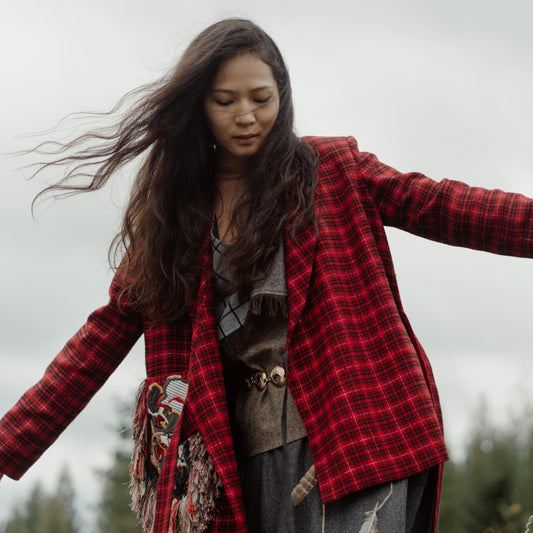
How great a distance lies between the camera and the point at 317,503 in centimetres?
240

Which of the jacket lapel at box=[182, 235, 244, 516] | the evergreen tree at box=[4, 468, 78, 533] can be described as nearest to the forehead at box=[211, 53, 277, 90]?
the jacket lapel at box=[182, 235, 244, 516]

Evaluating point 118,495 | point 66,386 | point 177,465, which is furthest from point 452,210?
point 118,495

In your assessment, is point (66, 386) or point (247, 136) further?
point (66, 386)

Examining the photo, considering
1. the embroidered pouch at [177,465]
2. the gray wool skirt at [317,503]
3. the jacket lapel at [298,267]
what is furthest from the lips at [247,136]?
the gray wool skirt at [317,503]

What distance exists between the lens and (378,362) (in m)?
2.40

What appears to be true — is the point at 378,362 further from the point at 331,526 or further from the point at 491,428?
the point at 491,428

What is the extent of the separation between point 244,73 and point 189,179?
43 centimetres

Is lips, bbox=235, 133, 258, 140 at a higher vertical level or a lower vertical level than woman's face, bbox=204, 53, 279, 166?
lower

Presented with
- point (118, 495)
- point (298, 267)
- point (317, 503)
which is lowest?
point (118, 495)

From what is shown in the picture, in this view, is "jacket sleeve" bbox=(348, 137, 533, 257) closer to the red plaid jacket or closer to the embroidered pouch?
the red plaid jacket

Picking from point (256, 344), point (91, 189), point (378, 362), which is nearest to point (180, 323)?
point (256, 344)

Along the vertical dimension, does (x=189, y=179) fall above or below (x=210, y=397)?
above

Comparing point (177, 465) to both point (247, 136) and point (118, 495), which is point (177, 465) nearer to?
point (247, 136)

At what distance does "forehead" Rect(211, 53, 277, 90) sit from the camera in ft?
8.66
